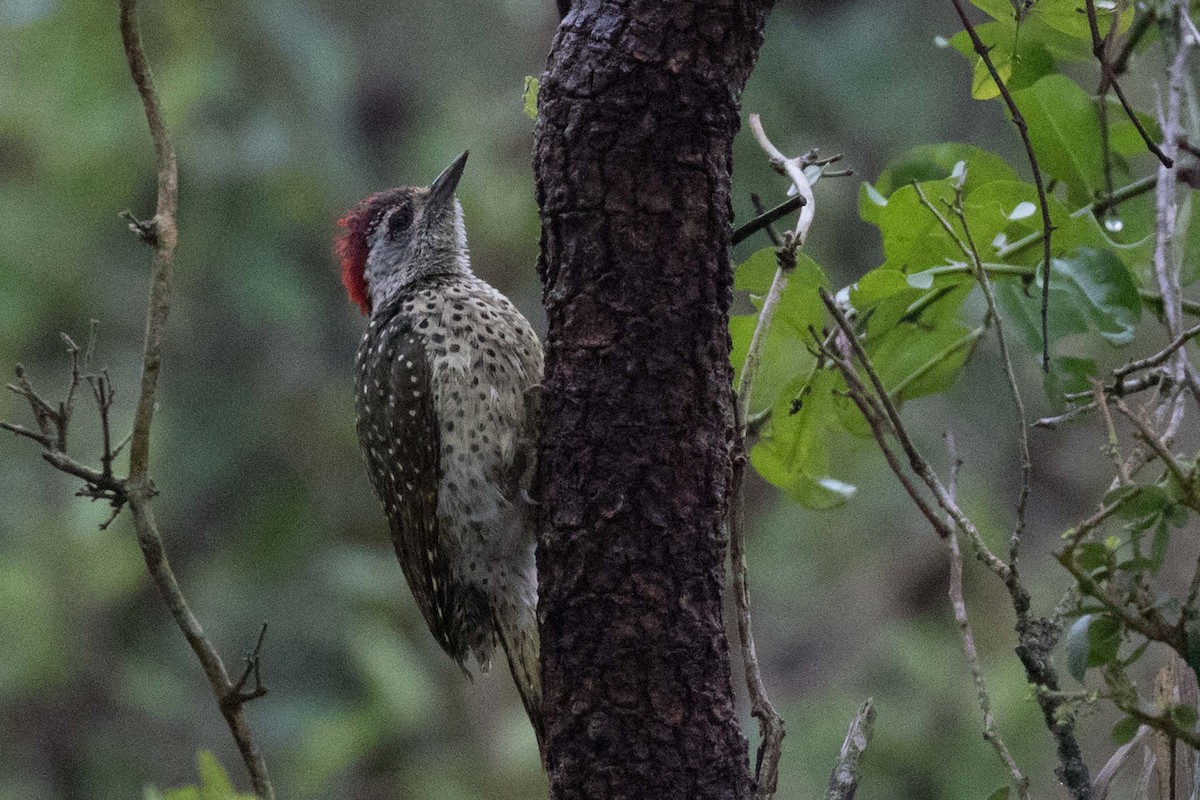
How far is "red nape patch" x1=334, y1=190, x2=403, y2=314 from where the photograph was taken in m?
4.16

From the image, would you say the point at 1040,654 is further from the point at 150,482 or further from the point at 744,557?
the point at 150,482

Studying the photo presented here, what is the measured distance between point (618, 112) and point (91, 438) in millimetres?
4867

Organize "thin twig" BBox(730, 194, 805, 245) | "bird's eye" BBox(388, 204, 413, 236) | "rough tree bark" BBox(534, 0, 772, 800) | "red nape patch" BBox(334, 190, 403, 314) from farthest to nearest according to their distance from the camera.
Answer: "red nape patch" BBox(334, 190, 403, 314), "bird's eye" BBox(388, 204, 413, 236), "thin twig" BBox(730, 194, 805, 245), "rough tree bark" BBox(534, 0, 772, 800)

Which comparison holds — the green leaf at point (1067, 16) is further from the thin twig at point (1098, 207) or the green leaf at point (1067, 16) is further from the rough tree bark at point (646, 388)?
the rough tree bark at point (646, 388)

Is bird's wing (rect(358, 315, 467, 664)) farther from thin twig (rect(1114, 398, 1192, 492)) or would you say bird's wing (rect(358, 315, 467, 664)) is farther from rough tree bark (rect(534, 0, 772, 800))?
thin twig (rect(1114, 398, 1192, 492))

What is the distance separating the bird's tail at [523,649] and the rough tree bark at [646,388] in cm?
115

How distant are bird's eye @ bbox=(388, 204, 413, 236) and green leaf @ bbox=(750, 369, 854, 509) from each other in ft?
5.41

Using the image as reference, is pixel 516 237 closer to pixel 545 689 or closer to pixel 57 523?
pixel 57 523

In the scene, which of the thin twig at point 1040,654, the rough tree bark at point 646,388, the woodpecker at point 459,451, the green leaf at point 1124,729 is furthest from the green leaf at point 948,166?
the green leaf at point 1124,729

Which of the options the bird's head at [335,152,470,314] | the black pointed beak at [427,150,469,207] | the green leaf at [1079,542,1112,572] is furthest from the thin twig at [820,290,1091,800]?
the black pointed beak at [427,150,469,207]

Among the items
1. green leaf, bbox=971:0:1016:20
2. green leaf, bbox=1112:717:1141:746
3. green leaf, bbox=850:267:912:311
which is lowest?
green leaf, bbox=1112:717:1141:746

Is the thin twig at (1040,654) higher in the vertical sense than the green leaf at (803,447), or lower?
lower

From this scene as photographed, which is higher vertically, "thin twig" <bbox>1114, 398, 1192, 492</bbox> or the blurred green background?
the blurred green background

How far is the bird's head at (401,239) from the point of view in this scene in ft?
12.8
